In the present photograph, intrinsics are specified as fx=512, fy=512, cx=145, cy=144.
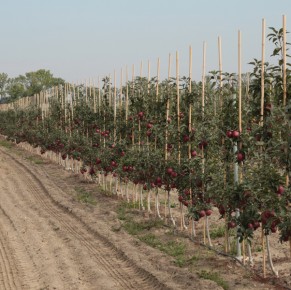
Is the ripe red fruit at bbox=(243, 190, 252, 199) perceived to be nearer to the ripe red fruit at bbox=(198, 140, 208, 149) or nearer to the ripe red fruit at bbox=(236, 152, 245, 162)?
the ripe red fruit at bbox=(236, 152, 245, 162)

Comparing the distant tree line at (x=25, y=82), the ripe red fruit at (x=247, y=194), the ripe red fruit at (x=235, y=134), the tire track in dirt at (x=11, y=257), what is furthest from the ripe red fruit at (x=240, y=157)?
the distant tree line at (x=25, y=82)

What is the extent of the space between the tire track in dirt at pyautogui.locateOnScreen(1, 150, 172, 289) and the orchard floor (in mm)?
15

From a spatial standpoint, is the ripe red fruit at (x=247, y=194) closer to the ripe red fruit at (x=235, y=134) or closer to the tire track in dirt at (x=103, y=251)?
the ripe red fruit at (x=235, y=134)

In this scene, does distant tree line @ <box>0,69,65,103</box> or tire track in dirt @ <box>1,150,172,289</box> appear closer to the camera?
tire track in dirt @ <box>1,150,172,289</box>

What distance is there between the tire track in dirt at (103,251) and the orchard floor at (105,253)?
0.01 meters

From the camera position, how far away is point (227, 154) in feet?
26.5

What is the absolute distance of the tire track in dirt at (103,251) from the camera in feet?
24.6

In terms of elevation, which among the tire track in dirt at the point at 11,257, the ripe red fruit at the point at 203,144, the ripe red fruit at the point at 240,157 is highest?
the ripe red fruit at the point at 203,144

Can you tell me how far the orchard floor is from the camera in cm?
739

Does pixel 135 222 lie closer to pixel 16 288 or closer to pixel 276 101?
pixel 16 288

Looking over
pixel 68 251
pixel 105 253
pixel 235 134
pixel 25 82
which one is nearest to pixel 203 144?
pixel 235 134

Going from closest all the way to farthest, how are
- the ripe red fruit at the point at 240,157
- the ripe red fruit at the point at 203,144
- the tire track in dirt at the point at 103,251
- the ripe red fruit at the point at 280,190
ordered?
the ripe red fruit at the point at 280,190, the ripe red fruit at the point at 240,157, the tire track in dirt at the point at 103,251, the ripe red fruit at the point at 203,144

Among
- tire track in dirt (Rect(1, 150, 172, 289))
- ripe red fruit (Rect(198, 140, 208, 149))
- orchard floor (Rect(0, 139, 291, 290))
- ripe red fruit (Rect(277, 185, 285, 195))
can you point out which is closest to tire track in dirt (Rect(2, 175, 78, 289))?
orchard floor (Rect(0, 139, 291, 290))

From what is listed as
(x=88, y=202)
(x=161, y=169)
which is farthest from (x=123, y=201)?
(x=161, y=169)
